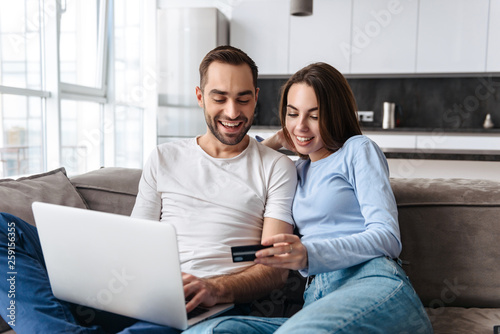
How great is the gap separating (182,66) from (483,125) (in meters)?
3.12

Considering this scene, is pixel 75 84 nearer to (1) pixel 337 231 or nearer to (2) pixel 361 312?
(1) pixel 337 231

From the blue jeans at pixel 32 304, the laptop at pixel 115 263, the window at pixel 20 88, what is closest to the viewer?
the laptop at pixel 115 263

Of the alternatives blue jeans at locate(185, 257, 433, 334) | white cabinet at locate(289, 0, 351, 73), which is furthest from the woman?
white cabinet at locate(289, 0, 351, 73)

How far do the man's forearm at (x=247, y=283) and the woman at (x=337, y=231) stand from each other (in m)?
0.11

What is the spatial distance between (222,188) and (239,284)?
0.33 m

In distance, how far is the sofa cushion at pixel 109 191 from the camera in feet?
5.57

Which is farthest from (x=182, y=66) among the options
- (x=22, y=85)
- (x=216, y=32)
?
(x=22, y=85)

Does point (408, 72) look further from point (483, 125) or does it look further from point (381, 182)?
point (381, 182)

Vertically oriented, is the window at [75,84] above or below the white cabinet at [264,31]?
below

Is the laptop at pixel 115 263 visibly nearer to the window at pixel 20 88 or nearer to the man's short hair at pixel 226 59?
the man's short hair at pixel 226 59

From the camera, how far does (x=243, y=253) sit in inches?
35.1

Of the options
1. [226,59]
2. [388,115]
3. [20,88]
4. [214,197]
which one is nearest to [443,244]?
[214,197]

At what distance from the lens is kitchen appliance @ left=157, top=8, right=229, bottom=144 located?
4.27 meters
